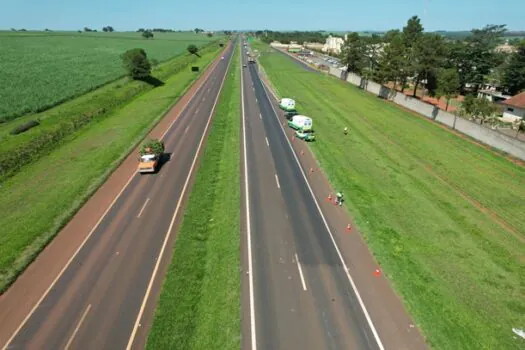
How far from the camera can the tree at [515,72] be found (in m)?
70.8

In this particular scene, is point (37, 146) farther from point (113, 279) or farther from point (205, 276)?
point (205, 276)

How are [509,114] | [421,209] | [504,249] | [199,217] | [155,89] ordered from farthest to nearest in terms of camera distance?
[155,89]
[509,114]
[421,209]
[199,217]
[504,249]

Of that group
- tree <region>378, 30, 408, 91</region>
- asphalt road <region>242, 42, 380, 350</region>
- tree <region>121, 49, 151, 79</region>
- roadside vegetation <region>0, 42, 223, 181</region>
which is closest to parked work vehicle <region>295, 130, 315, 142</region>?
asphalt road <region>242, 42, 380, 350</region>

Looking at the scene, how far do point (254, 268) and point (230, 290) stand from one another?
2.50m

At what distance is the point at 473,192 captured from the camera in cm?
3234

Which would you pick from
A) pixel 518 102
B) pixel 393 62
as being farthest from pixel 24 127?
pixel 518 102

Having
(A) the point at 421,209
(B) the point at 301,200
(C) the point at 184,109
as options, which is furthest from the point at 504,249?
(C) the point at 184,109

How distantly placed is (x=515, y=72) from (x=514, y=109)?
2165 centimetres

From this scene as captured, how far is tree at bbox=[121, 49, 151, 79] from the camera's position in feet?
255

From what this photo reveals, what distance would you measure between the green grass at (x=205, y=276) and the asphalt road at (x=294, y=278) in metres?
1.24

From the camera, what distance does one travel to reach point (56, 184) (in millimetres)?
31422

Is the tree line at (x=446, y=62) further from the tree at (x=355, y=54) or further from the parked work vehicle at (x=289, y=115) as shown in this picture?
the parked work vehicle at (x=289, y=115)

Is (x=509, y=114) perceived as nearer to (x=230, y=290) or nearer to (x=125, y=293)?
(x=230, y=290)

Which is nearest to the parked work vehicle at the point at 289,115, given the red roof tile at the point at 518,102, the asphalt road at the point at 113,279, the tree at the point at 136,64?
the asphalt road at the point at 113,279
